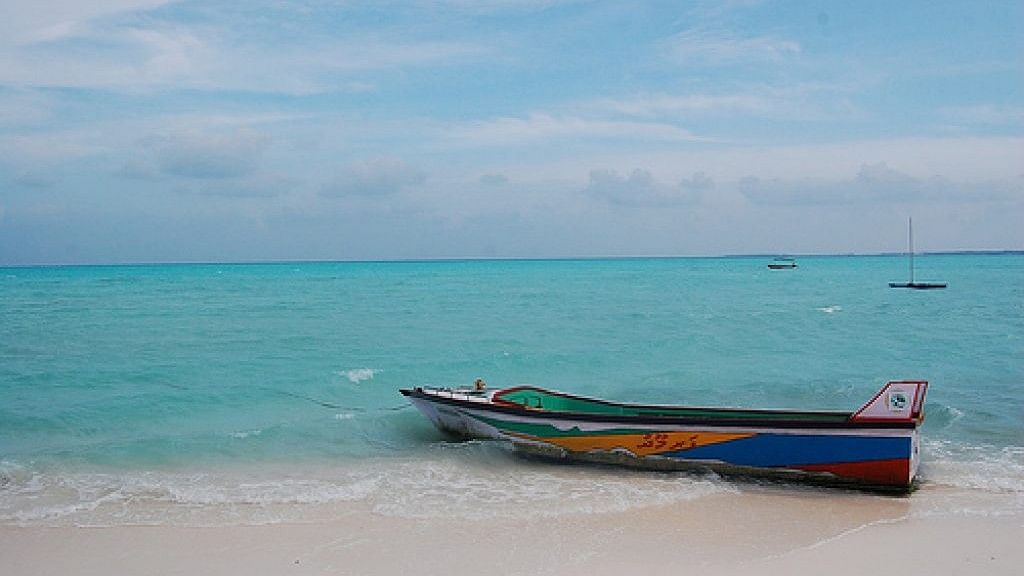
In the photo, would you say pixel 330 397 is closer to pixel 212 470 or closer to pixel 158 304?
pixel 212 470

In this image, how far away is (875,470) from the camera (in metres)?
11.4

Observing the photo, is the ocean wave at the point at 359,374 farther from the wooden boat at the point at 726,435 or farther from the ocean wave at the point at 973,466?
the ocean wave at the point at 973,466

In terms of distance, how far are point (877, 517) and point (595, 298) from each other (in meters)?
47.5

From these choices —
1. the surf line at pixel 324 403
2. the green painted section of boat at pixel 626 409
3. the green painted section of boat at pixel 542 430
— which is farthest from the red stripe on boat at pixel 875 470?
the surf line at pixel 324 403

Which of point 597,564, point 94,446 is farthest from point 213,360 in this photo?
point 597,564

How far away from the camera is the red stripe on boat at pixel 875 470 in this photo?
11227 millimetres

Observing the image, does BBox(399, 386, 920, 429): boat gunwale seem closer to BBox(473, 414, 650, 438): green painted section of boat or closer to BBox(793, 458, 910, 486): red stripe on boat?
BBox(473, 414, 650, 438): green painted section of boat

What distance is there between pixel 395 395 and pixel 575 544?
10.9 m

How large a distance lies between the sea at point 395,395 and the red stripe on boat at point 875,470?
0.56m

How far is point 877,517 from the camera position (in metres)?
10.4

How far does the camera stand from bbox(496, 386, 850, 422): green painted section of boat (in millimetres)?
12984

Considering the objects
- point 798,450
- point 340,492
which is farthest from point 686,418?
point 340,492

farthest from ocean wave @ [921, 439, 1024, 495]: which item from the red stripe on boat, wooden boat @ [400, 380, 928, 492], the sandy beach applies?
the sandy beach

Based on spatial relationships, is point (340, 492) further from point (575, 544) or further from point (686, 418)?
point (686, 418)
